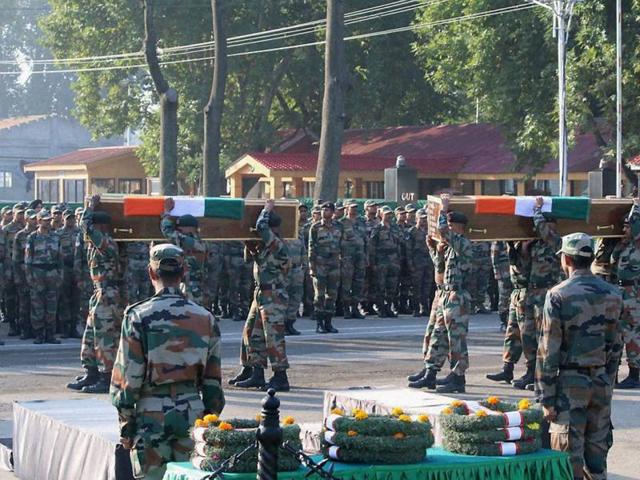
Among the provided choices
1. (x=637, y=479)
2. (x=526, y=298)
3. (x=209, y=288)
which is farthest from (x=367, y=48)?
(x=637, y=479)

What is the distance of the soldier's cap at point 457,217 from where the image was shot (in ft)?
46.0

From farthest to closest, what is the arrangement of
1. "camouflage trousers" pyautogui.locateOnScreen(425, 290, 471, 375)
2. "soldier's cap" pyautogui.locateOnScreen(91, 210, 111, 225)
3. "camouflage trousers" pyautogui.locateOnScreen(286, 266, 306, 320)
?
"camouflage trousers" pyautogui.locateOnScreen(286, 266, 306, 320) < "camouflage trousers" pyautogui.locateOnScreen(425, 290, 471, 375) < "soldier's cap" pyautogui.locateOnScreen(91, 210, 111, 225)

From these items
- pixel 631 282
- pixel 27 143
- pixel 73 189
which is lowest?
pixel 631 282

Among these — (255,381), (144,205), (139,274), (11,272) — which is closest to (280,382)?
(255,381)

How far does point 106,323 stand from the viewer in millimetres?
14320

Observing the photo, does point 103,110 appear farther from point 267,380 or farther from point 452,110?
point 267,380

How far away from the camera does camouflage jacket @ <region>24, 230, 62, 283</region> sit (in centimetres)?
1948

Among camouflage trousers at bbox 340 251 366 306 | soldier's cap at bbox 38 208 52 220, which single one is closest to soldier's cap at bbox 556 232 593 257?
soldier's cap at bbox 38 208 52 220

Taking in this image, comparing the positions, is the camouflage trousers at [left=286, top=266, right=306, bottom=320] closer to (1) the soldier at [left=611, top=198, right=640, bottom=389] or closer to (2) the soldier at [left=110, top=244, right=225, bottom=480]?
(1) the soldier at [left=611, top=198, right=640, bottom=389]

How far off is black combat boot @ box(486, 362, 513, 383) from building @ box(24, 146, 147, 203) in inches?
1636

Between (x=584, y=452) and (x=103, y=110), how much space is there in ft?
157

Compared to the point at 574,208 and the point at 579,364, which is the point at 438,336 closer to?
the point at 574,208

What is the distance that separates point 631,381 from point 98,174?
44216mm

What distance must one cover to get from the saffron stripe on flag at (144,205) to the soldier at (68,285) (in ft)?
20.3
